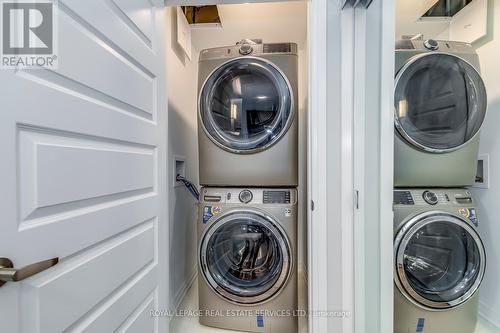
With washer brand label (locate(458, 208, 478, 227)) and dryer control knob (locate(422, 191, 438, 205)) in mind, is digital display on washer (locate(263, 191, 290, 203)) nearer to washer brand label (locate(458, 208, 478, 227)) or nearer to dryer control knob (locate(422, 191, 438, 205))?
dryer control knob (locate(422, 191, 438, 205))

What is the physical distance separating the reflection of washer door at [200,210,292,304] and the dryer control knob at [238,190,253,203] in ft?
0.29

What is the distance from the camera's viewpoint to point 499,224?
1.35 m

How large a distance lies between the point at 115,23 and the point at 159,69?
0.40 meters

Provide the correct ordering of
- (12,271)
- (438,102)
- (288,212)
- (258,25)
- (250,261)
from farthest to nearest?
(258,25) → (250,261) → (288,212) → (438,102) → (12,271)

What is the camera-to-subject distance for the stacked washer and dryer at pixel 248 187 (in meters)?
1.67

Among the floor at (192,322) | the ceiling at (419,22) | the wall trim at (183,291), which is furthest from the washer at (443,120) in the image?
the wall trim at (183,291)

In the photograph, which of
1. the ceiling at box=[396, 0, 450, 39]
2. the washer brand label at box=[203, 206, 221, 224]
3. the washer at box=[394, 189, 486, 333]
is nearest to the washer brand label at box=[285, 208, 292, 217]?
the washer brand label at box=[203, 206, 221, 224]

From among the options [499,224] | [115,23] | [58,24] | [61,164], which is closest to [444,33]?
[499,224]

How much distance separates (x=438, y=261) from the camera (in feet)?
4.85

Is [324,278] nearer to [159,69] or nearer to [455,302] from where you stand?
[455,302]

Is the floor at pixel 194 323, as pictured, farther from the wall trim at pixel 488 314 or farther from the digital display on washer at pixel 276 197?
the digital display on washer at pixel 276 197

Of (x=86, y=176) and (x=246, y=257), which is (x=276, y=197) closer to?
(x=246, y=257)

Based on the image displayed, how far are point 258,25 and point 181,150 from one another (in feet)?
4.29

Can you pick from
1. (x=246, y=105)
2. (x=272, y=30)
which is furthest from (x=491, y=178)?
(x=272, y=30)
